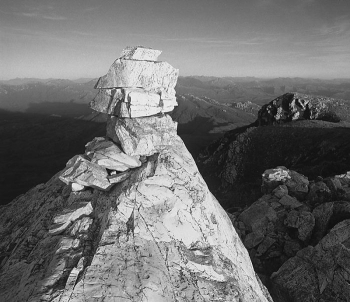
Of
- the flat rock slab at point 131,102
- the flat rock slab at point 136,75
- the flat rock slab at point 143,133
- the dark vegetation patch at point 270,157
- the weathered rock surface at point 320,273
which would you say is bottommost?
the dark vegetation patch at point 270,157

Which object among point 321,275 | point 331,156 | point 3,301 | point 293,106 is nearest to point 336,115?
point 293,106

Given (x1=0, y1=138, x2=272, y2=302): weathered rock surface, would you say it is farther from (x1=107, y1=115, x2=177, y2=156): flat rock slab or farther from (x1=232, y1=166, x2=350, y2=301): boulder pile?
(x1=232, y1=166, x2=350, y2=301): boulder pile

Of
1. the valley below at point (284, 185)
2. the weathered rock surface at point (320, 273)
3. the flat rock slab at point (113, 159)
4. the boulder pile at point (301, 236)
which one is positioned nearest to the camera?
the weathered rock surface at point (320, 273)

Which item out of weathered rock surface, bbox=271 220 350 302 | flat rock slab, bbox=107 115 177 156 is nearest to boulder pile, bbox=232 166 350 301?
weathered rock surface, bbox=271 220 350 302

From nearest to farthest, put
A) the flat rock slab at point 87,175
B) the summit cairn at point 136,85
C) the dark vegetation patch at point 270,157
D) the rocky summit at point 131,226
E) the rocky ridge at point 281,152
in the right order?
the rocky summit at point 131,226
the flat rock slab at point 87,175
the summit cairn at point 136,85
the dark vegetation patch at point 270,157
the rocky ridge at point 281,152

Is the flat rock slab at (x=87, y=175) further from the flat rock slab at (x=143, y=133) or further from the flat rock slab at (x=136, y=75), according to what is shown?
the flat rock slab at (x=136, y=75)

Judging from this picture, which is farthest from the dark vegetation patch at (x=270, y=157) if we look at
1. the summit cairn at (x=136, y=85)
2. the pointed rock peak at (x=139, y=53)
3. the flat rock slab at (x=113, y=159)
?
the pointed rock peak at (x=139, y=53)
